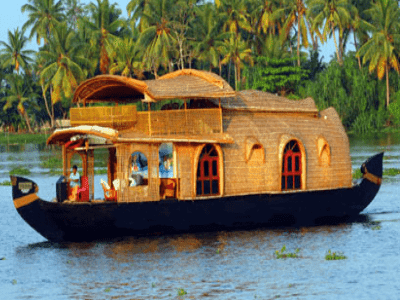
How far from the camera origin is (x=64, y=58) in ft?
224

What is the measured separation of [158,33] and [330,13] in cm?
1332

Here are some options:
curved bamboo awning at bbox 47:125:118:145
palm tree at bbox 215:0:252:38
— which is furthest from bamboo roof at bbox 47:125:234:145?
palm tree at bbox 215:0:252:38

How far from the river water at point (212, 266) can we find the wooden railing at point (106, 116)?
253 centimetres

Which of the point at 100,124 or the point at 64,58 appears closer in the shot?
the point at 100,124

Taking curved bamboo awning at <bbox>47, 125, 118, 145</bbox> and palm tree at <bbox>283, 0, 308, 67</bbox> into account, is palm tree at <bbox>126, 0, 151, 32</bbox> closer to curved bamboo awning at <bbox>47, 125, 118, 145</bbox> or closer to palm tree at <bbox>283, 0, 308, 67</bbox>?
palm tree at <bbox>283, 0, 308, 67</bbox>

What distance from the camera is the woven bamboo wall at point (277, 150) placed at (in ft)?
A: 65.6

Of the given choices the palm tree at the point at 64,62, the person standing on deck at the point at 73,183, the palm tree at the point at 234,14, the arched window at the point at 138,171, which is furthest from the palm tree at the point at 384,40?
the person standing on deck at the point at 73,183

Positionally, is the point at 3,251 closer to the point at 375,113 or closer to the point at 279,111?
the point at 279,111

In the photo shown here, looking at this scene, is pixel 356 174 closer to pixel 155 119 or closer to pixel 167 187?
pixel 167 187

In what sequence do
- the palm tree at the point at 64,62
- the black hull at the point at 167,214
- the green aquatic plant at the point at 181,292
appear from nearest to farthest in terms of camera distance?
the green aquatic plant at the point at 181,292 < the black hull at the point at 167,214 < the palm tree at the point at 64,62

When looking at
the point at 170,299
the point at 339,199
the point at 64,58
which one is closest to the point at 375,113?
the point at 64,58

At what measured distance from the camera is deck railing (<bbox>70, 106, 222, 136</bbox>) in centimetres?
1938

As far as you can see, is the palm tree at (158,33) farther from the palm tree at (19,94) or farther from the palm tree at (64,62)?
the palm tree at (19,94)

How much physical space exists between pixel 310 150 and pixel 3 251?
294 inches
